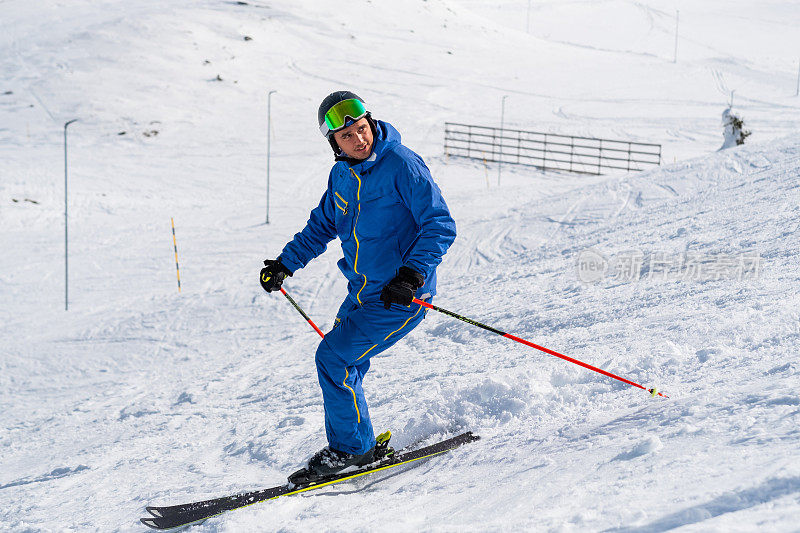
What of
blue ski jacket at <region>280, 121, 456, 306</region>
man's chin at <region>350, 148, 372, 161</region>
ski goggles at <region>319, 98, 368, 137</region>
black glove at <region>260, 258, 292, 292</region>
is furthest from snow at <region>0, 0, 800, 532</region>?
ski goggles at <region>319, 98, 368, 137</region>

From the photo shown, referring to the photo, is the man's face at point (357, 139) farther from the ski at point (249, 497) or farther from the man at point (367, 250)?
the ski at point (249, 497)

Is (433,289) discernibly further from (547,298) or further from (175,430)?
(547,298)

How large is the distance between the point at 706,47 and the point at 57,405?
189ft

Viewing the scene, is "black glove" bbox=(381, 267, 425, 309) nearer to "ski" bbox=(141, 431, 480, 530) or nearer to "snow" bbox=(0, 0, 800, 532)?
"snow" bbox=(0, 0, 800, 532)

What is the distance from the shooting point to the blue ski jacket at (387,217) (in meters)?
3.12

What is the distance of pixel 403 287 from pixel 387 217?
38cm

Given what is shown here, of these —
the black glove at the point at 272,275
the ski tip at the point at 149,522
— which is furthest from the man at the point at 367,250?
the ski tip at the point at 149,522

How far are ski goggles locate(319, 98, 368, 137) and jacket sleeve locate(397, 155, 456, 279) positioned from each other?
316 mm

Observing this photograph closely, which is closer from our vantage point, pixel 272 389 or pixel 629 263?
pixel 272 389

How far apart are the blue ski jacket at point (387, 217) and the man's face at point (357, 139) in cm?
4

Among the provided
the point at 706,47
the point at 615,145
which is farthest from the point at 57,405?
the point at 706,47

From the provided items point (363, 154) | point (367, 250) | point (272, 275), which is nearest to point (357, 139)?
point (363, 154)

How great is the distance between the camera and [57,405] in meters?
6.60

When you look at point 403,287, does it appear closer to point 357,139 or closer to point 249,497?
point 357,139
